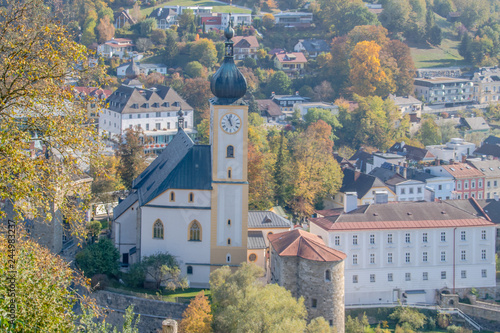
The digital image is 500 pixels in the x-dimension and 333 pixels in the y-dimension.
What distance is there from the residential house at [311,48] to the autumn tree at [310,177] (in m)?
42.4

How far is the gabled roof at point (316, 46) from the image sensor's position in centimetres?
10188

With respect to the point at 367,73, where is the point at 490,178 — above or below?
below

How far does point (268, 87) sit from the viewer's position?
90.4 meters

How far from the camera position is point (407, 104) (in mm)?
88875

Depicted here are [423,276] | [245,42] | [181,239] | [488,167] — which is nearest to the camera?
[181,239]

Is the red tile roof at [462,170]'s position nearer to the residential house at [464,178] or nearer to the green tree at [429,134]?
the residential house at [464,178]

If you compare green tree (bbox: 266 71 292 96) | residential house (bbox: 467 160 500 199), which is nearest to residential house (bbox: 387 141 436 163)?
residential house (bbox: 467 160 500 199)

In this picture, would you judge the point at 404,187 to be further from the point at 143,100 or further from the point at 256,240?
the point at 143,100

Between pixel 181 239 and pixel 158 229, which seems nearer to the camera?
pixel 181 239

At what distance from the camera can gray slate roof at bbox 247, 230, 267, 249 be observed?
39.9m

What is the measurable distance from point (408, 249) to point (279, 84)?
48.0 meters

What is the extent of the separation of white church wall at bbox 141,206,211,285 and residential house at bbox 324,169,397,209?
707 inches

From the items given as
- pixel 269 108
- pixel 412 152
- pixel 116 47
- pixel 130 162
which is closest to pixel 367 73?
pixel 269 108

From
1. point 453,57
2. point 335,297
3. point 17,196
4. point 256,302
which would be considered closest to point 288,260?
point 335,297
